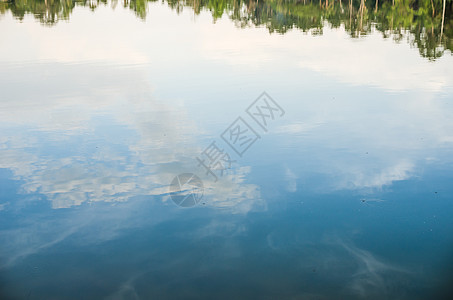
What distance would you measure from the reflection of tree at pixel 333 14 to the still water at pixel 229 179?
1538 centimetres

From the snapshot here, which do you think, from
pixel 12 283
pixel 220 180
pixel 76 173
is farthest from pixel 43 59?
pixel 12 283

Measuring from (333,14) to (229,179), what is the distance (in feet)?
199

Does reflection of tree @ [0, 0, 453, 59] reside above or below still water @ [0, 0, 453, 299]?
above

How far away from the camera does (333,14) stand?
6962 centimetres

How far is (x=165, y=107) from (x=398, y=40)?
2847cm

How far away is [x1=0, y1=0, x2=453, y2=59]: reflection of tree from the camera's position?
46369 mm

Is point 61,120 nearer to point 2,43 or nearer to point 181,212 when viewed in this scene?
point 181,212

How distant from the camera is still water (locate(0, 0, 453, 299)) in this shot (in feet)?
33.7

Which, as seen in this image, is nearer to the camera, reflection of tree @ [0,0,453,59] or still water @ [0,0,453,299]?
still water @ [0,0,453,299]

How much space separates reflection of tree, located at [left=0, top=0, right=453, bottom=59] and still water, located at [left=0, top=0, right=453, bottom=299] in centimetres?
1538

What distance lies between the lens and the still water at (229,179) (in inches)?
404

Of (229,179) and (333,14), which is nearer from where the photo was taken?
(229,179)

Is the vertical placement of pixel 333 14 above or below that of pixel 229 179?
above

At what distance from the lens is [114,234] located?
39.0 ft
